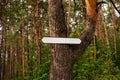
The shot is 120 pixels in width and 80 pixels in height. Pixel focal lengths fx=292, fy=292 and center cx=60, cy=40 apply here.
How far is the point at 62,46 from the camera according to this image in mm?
4082

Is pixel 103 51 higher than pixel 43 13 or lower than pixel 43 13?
lower

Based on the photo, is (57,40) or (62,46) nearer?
(57,40)

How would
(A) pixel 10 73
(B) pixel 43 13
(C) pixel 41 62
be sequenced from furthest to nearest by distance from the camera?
(A) pixel 10 73 < (B) pixel 43 13 < (C) pixel 41 62

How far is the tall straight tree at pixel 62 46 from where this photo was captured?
13.3ft

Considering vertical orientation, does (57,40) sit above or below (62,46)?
above

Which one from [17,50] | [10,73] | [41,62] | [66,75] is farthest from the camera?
[17,50]

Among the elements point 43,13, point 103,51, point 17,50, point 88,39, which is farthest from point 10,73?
point 88,39

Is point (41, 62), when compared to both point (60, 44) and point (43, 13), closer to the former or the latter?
point (43, 13)

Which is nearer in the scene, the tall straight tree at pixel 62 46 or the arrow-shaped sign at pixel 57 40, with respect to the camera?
the arrow-shaped sign at pixel 57 40

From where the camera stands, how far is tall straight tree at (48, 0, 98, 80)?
406 centimetres

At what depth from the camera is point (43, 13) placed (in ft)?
63.2

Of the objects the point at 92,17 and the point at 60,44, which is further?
the point at 92,17

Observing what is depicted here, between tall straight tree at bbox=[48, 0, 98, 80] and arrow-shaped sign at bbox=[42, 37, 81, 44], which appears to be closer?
arrow-shaped sign at bbox=[42, 37, 81, 44]

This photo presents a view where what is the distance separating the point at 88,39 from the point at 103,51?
10.8m
